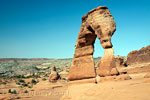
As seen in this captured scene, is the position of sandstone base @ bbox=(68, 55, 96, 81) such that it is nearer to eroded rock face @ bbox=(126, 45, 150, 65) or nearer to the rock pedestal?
the rock pedestal

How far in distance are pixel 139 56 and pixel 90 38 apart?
23.2 meters

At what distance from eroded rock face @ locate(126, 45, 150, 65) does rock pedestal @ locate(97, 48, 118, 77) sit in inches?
895

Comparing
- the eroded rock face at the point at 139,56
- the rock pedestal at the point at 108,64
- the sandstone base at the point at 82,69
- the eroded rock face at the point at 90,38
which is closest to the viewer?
the rock pedestal at the point at 108,64

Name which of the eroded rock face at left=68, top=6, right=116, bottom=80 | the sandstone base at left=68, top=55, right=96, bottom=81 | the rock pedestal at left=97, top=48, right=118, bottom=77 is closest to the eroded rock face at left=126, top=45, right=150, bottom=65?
the eroded rock face at left=68, top=6, right=116, bottom=80

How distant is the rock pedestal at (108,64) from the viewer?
9.64 metres

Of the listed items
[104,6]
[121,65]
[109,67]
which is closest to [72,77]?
[109,67]

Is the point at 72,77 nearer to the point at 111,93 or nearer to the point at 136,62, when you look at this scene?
the point at 111,93

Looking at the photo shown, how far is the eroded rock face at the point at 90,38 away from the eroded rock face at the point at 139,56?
2163 cm

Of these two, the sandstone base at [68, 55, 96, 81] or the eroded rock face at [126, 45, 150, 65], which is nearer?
the sandstone base at [68, 55, 96, 81]

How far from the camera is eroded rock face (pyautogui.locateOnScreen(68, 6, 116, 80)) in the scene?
10000mm

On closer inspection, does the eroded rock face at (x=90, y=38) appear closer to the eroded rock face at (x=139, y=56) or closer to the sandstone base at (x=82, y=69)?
the sandstone base at (x=82, y=69)

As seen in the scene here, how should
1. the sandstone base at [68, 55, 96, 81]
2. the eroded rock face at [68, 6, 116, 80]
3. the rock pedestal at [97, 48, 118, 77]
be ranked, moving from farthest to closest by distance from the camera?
the sandstone base at [68, 55, 96, 81] < the eroded rock face at [68, 6, 116, 80] < the rock pedestal at [97, 48, 118, 77]

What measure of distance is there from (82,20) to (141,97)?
7931mm

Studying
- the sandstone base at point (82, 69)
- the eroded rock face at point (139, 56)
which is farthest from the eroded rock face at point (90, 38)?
the eroded rock face at point (139, 56)
